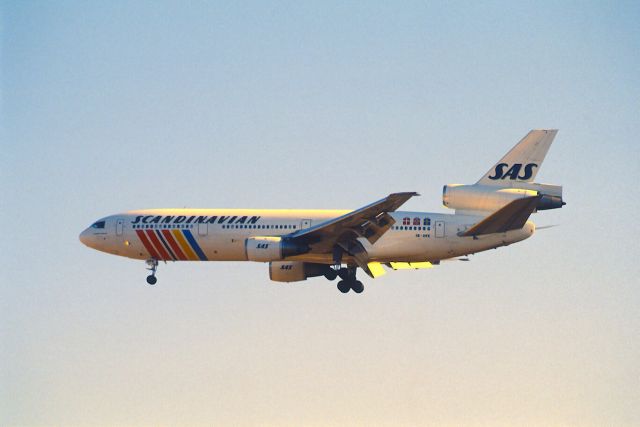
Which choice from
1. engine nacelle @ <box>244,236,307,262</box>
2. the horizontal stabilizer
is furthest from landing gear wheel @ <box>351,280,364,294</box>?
the horizontal stabilizer

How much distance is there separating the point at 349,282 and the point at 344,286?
32cm

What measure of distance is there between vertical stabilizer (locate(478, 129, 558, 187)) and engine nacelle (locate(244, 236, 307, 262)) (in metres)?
9.88

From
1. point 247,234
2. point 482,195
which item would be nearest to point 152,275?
point 247,234

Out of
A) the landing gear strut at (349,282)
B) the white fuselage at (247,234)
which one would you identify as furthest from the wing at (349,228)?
the landing gear strut at (349,282)

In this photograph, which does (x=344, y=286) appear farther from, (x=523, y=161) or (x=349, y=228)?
(x=523, y=161)

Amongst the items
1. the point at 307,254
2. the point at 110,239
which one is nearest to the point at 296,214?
the point at 307,254

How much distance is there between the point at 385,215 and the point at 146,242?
1281 centimetres

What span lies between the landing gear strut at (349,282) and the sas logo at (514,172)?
8.32m

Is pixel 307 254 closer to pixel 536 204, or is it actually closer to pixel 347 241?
pixel 347 241

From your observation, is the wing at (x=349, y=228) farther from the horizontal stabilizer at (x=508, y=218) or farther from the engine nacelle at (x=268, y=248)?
the horizontal stabilizer at (x=508, y=218)

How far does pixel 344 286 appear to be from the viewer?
181ft

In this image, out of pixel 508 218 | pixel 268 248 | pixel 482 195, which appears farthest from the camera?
pixel 482 195

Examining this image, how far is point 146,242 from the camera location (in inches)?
2185

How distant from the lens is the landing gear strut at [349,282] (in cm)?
5525
